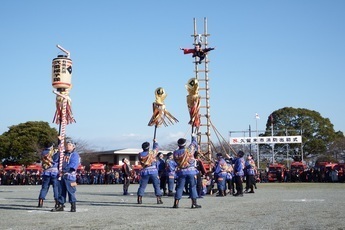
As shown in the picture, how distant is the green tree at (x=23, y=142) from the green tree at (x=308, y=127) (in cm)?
2497

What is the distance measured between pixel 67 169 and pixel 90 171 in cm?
2725

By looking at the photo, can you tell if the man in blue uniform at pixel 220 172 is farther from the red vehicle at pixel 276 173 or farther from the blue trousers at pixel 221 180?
the red vehicle at pixel 276 173

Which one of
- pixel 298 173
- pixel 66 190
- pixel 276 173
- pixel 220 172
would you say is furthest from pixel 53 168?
pixel 298 173

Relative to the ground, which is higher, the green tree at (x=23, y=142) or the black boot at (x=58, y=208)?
the green tree at (x=23, y=142)

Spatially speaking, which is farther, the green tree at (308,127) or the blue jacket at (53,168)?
the green tree at (308,127)

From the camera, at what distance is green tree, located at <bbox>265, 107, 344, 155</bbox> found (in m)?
49.1

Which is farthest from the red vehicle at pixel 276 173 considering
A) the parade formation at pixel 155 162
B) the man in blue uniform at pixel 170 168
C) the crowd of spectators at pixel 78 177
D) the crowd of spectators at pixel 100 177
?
the man in blue uniform at pixel 170 168

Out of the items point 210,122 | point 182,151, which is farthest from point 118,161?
point 182,151

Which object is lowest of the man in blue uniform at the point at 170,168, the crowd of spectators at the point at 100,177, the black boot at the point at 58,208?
the black boot at the point at 58,208

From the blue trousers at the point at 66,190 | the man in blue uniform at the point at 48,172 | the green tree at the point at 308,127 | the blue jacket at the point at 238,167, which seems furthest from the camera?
the green tree at the point at 308,127

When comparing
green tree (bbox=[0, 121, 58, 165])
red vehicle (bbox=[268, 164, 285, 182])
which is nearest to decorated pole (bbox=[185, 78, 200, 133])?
red vehicle (bbox=[268, 164, 285, 182])

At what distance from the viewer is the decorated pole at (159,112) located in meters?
18.9

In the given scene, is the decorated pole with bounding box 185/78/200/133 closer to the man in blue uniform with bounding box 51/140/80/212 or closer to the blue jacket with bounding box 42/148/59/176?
the blue jacket with bounding box 42/148/59/176

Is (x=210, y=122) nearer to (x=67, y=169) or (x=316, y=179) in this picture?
(x=67, y=169)
